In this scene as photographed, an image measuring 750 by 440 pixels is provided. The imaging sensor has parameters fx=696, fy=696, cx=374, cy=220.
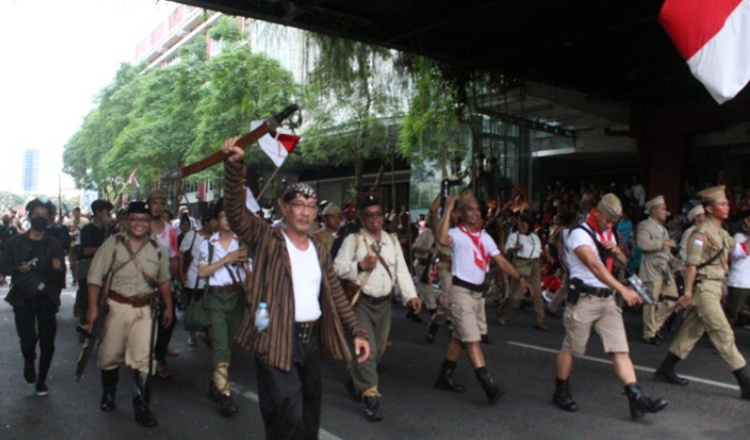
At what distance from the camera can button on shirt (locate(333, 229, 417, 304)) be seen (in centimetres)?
613

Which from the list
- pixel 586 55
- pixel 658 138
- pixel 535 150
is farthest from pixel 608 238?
pixel 535 150

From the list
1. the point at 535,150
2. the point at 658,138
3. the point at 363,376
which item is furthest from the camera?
the point at 535,150

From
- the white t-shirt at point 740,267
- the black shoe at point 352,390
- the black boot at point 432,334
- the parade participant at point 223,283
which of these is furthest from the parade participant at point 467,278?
the white t-shirt at point 740,267

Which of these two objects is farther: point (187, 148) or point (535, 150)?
point (187, 148)

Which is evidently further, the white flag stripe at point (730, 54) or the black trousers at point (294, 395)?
the white flag stripe at point (730, 54)

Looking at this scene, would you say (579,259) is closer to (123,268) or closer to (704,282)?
(704,282)

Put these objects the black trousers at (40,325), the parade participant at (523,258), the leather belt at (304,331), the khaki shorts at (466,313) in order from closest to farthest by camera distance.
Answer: the leather belt at (304,331) → the khaki shorts at (466,313) → the black trousers at (40,325) → the parade participant at (523,258)

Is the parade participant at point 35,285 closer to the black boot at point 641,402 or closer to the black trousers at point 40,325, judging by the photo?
the black trousers at point 40,325

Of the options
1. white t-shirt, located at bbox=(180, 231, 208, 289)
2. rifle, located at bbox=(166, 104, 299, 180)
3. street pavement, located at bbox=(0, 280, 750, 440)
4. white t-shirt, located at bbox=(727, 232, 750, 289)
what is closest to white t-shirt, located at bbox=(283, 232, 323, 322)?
rifle, located at bbox=(166, 104, 299, 180)

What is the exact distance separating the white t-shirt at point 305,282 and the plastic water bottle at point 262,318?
184mm

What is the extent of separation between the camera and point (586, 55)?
1373 centimetres

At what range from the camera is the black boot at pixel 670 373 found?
695cm

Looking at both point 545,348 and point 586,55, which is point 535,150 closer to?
point 586,55

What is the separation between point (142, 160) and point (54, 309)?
80.6ft
